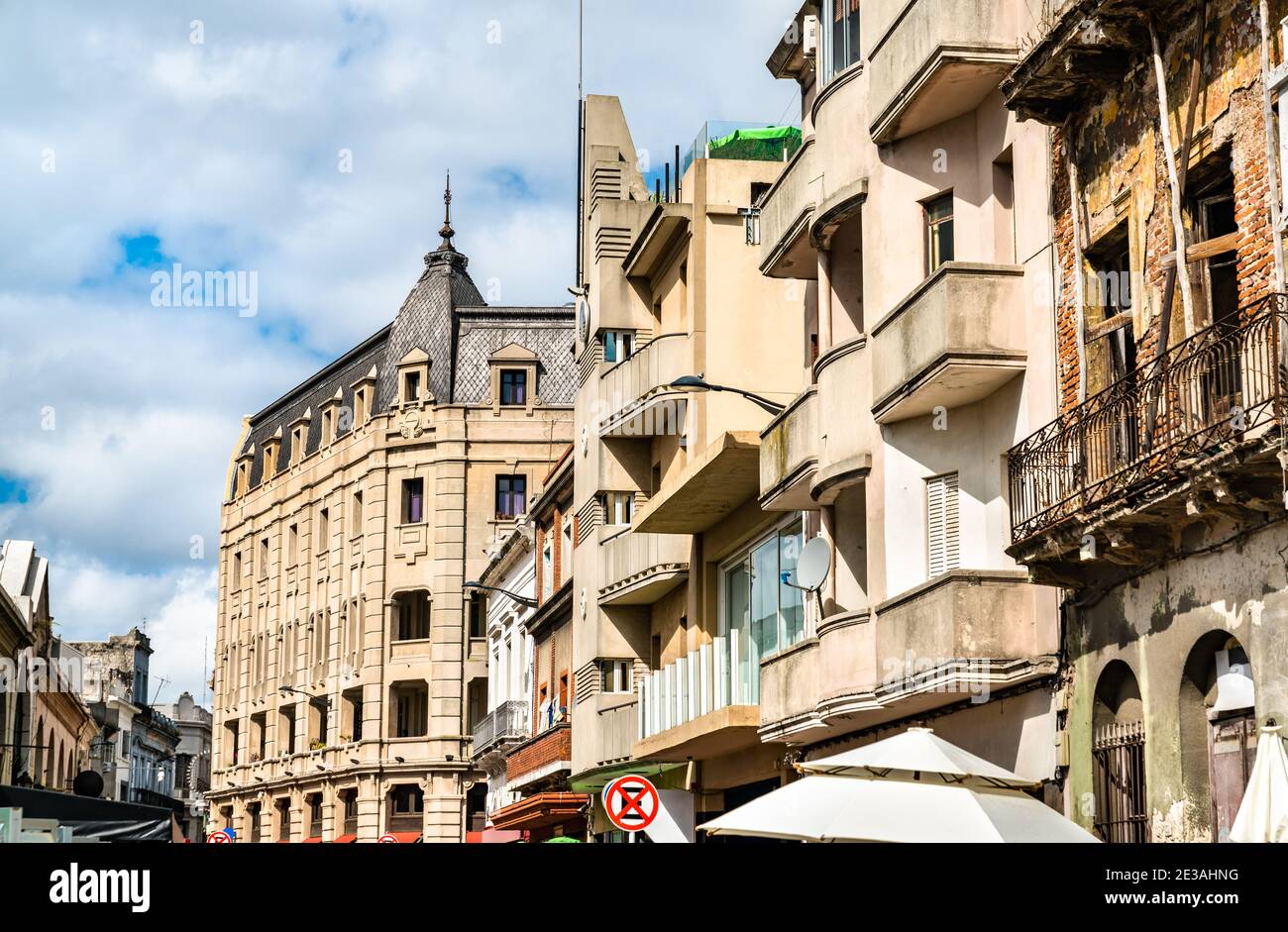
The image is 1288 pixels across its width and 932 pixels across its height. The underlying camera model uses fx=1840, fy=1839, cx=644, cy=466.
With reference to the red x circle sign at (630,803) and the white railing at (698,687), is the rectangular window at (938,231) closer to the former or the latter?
the red x circle sign at (630,803)

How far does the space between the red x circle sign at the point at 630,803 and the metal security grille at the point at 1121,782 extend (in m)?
6.69

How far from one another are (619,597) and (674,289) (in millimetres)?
6278

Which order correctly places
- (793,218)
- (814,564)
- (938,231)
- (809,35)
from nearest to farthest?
(938,231), (814,564), (793,218), (809,35)

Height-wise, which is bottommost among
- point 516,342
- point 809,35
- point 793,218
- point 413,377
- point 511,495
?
point 793,218

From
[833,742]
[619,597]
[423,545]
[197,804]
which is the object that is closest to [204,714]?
[197,804]

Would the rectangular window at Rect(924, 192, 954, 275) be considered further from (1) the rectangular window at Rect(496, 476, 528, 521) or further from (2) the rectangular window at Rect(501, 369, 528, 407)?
(2) the rectangular window at Rect(501, 369, 528, 407)

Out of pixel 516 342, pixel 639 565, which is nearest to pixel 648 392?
pixel 639 565

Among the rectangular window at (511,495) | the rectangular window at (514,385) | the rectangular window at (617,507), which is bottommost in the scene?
the rectangular window at (617,507)

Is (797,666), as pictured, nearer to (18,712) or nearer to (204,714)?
(18,712)

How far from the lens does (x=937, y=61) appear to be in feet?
64.3

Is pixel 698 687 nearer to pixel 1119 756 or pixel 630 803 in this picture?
pixel 630 803

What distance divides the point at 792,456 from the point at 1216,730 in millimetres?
10281

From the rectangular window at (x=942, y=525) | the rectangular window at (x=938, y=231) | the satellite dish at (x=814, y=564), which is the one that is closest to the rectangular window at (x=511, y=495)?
the satellite dish at (x=814, y=564)

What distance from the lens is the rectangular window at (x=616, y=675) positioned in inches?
1487
